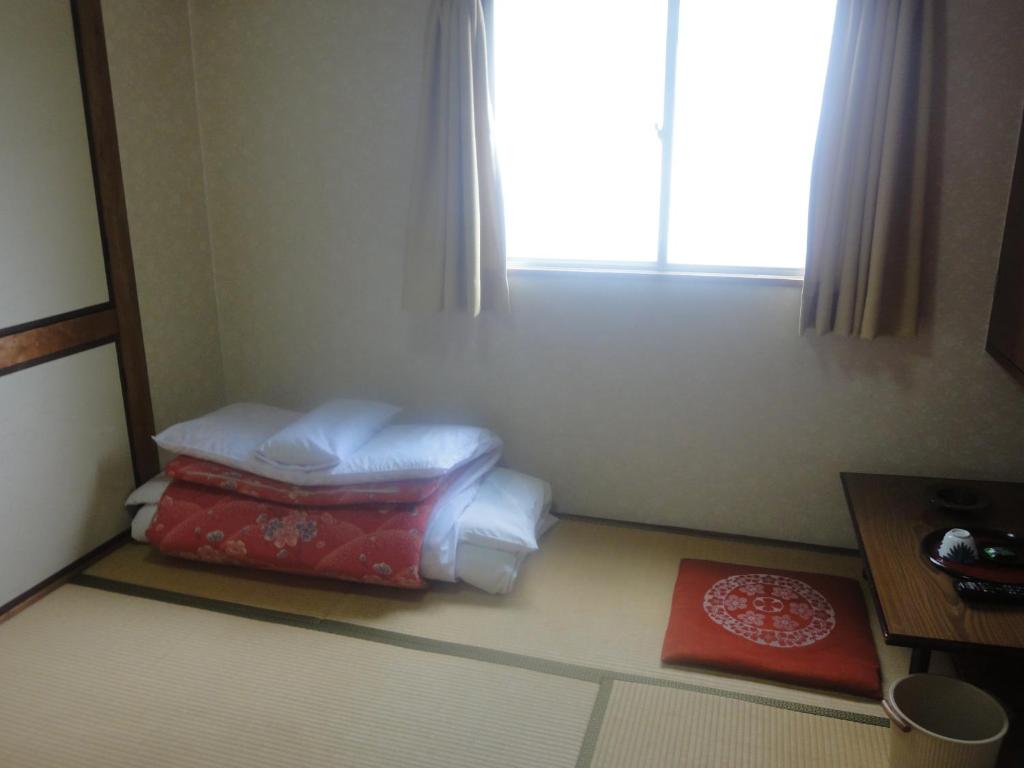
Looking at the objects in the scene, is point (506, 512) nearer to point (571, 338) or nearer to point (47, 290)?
point (571, 338)

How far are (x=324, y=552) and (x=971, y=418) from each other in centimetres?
218

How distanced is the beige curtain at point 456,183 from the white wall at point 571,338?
14cm

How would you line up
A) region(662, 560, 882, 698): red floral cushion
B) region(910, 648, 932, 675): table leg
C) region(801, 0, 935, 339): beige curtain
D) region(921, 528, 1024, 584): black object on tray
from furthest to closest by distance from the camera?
region(801, 0, 935, 339): beige curtain
region(662, 560, 882, 698): red floral cushion
region(921, 528, 1024, 584): black object on tray
region(910, 648, 932, 675): table leg

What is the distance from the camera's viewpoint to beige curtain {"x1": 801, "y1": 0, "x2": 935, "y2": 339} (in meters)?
2.51

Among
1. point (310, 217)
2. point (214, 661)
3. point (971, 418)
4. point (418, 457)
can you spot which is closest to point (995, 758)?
point (971, 418)

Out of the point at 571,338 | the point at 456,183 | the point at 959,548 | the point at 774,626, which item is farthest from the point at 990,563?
the point at 456,183

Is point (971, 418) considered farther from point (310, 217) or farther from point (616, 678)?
point (310, 217)

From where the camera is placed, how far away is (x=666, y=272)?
9.95ft

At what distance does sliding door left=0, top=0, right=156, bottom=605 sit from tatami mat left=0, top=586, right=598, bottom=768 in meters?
0.39

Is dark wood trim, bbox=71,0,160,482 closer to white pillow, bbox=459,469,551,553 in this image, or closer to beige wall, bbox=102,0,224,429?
beige wall, bbox=102,0,224,429

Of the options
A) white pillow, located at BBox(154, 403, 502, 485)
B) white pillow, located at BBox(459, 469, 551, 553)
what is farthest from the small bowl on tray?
white pillow, located at BBox(154, 403, 502, 485)

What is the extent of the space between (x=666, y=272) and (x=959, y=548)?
1.31 m

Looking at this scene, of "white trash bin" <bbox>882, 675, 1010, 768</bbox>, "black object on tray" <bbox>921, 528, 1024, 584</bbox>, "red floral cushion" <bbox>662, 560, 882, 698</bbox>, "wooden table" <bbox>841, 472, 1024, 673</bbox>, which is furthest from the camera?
"red floral cushion" <bbox>662, 560, 882, 698</bbox>

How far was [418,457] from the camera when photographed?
2832 mm
